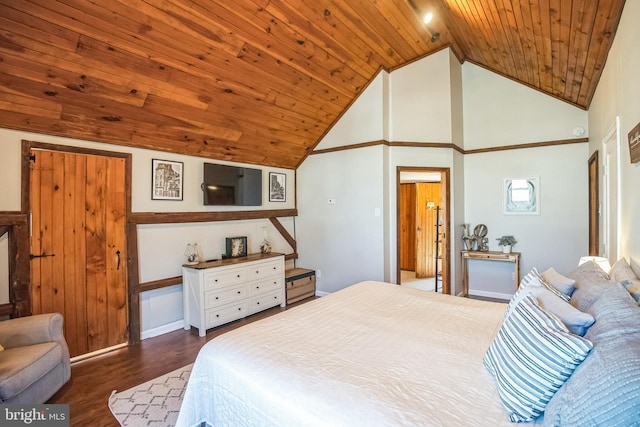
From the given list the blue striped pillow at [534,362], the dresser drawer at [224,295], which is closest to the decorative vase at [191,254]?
the dresser drawer at [224,295]

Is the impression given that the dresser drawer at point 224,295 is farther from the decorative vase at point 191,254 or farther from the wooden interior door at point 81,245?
the wooden interior door at point 81,245

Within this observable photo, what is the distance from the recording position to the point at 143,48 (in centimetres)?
248

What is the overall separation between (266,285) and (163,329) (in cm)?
129

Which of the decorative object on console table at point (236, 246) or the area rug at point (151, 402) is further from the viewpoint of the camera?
the decorative object on console table at point (236, 246)

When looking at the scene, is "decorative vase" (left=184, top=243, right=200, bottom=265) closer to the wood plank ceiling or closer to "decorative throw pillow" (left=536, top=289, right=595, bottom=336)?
the wood plank ceiling

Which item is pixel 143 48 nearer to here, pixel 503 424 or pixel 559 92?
pixel 503 424

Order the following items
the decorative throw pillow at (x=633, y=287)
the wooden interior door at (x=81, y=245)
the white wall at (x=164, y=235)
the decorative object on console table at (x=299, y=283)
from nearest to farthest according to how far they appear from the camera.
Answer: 1. the decorative throw pillow at (x=633, y=287)
2. the wooden interior door at (x=81, y=245)
3. the white wall at (x=164, y=235)
4. the decorative object on console table at (x=299, y=283)

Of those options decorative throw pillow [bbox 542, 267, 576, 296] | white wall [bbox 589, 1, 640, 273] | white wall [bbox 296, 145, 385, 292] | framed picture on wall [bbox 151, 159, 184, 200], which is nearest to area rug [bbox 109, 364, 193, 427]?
framed picture on wall [bbox 151, 159, 184, 200]

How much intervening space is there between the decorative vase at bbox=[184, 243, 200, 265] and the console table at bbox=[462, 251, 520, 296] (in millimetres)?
3753

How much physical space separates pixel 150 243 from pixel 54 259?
83cm

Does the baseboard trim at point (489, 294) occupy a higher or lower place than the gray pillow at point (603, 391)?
lower

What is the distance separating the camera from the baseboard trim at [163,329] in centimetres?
336

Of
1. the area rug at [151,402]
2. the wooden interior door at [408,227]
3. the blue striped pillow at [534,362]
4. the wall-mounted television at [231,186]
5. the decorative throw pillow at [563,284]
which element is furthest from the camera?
the wooden interior door at [408,227]

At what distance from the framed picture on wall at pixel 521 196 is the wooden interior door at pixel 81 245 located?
5.04m
